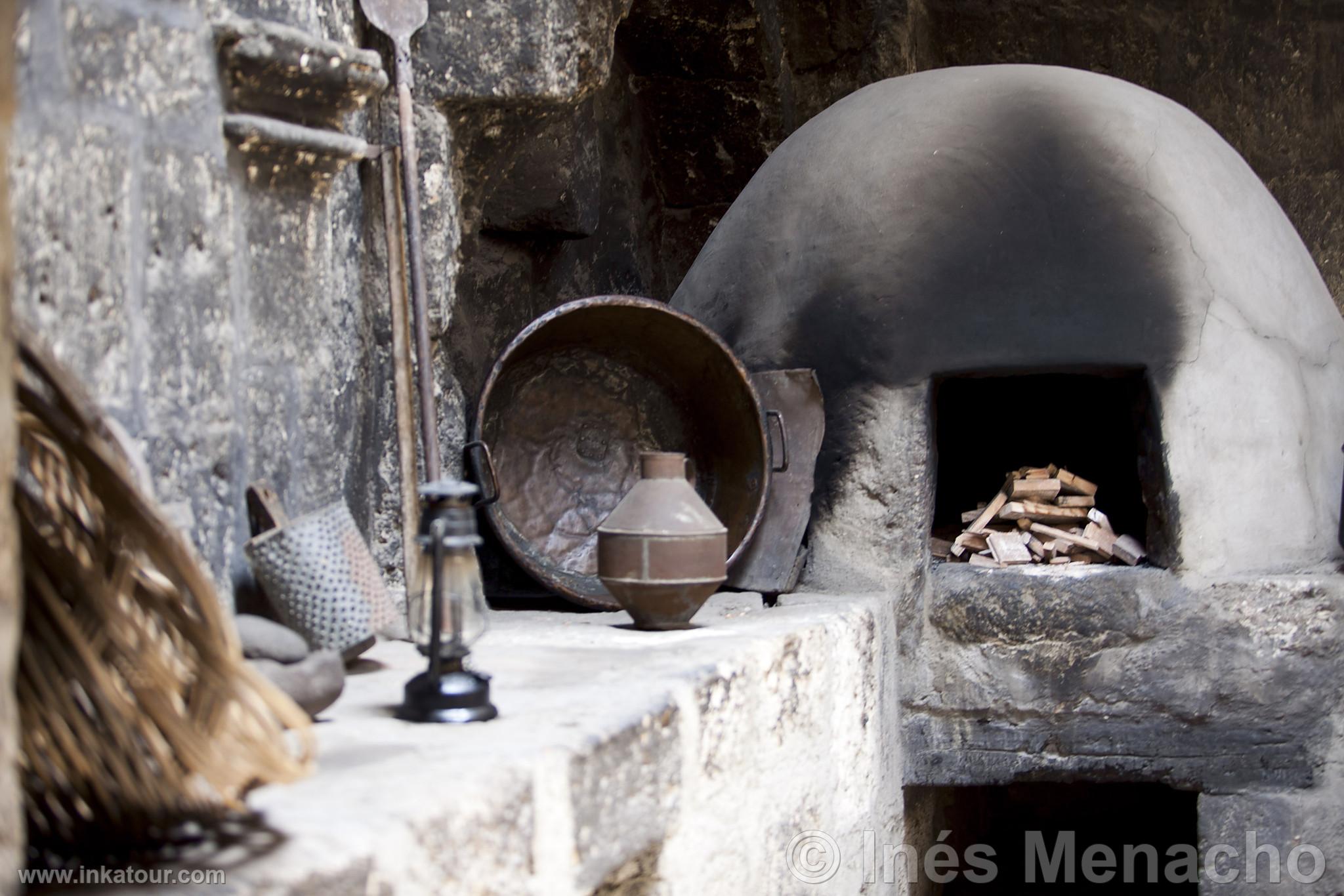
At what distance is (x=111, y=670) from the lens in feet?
4.33

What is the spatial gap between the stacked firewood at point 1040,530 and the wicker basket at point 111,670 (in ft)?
7.98

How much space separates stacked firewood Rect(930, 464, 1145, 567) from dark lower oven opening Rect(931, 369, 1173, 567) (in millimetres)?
184

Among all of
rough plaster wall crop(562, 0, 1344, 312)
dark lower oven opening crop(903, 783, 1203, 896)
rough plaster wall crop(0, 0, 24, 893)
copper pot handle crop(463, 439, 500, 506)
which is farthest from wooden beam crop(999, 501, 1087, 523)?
rough plaster wall crop(0, 0, 24, 893)

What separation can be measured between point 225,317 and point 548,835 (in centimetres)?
107

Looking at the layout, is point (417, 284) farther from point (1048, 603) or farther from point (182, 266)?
Answer: point (1048, 603)

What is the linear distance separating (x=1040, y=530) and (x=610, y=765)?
194 cm

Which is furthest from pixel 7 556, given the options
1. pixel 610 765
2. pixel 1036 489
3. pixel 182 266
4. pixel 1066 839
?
pixel 1066 839

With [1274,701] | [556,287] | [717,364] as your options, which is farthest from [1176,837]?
[556,287]

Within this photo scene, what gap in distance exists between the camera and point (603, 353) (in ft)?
12.2

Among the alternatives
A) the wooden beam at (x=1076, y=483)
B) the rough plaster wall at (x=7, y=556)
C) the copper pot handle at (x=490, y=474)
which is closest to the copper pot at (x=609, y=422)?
the copper pot handle at (x=490, y=474)

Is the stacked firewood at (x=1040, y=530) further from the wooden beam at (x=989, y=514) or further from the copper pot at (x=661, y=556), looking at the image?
the copper pot at (x=661, y=556)

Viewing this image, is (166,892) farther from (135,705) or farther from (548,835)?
(548,835)

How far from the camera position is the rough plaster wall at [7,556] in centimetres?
101

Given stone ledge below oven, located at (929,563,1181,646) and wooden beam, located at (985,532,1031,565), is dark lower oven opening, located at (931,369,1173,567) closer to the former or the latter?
wooden beam, located at (985,532,1031,565)
